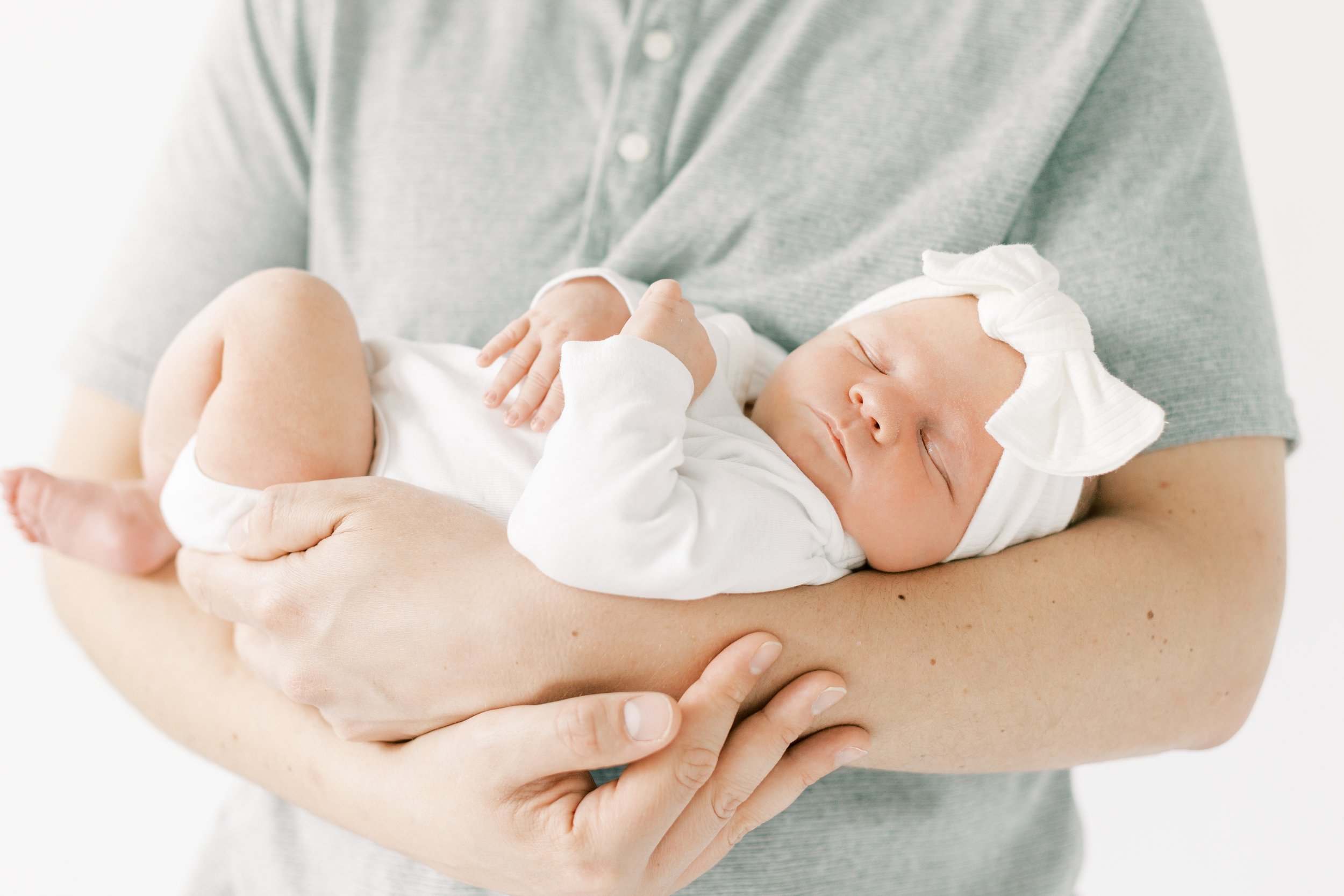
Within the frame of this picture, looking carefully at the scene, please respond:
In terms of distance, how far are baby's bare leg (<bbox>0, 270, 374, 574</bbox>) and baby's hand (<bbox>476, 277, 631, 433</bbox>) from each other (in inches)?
7.2

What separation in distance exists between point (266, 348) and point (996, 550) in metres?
0.94

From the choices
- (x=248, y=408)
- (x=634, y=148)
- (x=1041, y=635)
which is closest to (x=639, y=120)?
(x=634, y=148)

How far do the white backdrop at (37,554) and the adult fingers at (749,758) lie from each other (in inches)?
61.1

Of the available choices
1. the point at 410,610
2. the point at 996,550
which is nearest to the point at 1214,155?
the point at 996,550

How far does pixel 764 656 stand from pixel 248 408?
0.67m

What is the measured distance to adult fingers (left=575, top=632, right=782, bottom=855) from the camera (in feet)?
2.91

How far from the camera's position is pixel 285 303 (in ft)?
3.65

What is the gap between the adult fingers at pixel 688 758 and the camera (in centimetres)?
89

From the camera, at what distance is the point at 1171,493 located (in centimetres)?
110

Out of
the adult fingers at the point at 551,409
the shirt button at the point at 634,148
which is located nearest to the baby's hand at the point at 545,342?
the adult fingers at the point at 551,409

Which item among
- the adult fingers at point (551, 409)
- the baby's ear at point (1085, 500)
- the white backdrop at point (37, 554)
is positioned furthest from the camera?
the white backdrop at point (37, 554)

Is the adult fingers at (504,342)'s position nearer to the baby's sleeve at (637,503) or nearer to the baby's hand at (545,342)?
the baby's hand at (545,342)

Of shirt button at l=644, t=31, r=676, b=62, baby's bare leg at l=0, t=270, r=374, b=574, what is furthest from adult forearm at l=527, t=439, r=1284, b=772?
shirt button at l=644, t=31, r=676, b=62

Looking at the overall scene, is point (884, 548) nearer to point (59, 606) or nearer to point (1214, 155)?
point (1214, 155)
